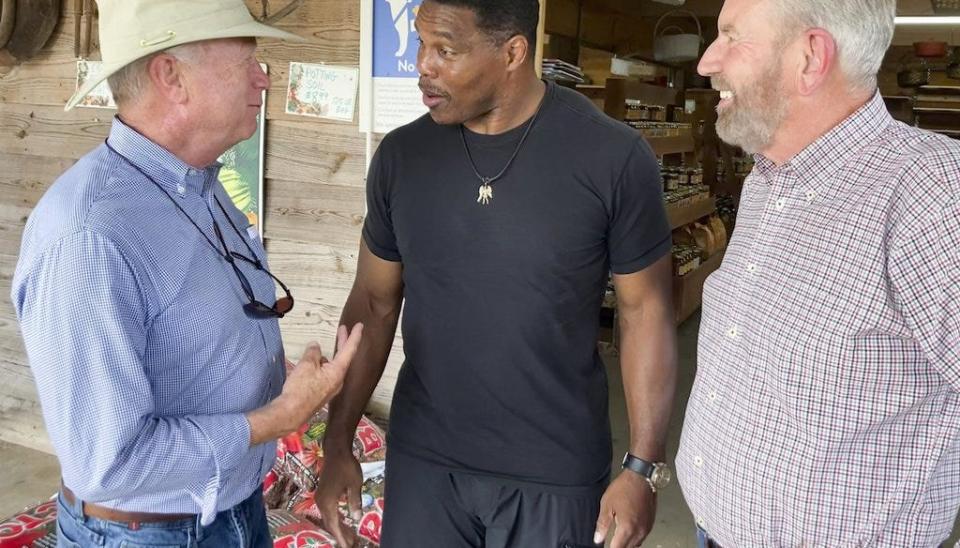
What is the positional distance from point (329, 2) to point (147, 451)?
2.40m

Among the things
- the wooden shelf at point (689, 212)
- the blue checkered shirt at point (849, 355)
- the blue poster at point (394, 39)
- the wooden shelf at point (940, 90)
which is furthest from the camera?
the wooden shelf at point (940, 90)

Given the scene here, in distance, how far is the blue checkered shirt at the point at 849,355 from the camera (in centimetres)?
131

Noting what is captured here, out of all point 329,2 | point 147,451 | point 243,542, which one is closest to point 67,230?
point 147,451

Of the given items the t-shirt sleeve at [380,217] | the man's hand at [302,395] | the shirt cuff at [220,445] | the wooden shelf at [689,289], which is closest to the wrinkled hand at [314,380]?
the man's hand at [302,395]

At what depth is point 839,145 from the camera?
1502 mm

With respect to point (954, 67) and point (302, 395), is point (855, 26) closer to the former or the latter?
point (302, 395)

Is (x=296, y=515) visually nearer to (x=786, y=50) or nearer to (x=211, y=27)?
(x=211, y=27)

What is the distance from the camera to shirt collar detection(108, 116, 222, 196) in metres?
1.58

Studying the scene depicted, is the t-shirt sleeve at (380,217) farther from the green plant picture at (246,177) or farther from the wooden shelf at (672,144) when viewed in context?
the wooden shelf at (672,144)

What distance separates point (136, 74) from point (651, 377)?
1.26m

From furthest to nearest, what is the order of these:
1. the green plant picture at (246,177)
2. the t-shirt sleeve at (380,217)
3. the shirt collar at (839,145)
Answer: the green plant picture at (246,177) < the t-shirt sleeve at (380,217) < the shirt collar at (839,145)

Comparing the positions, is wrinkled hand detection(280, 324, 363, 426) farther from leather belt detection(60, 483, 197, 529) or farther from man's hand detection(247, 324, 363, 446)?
leather belt detection(60, 483, 197, 529)

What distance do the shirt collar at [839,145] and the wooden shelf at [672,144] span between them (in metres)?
4.71

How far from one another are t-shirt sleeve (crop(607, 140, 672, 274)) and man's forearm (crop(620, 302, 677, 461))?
136 mm
